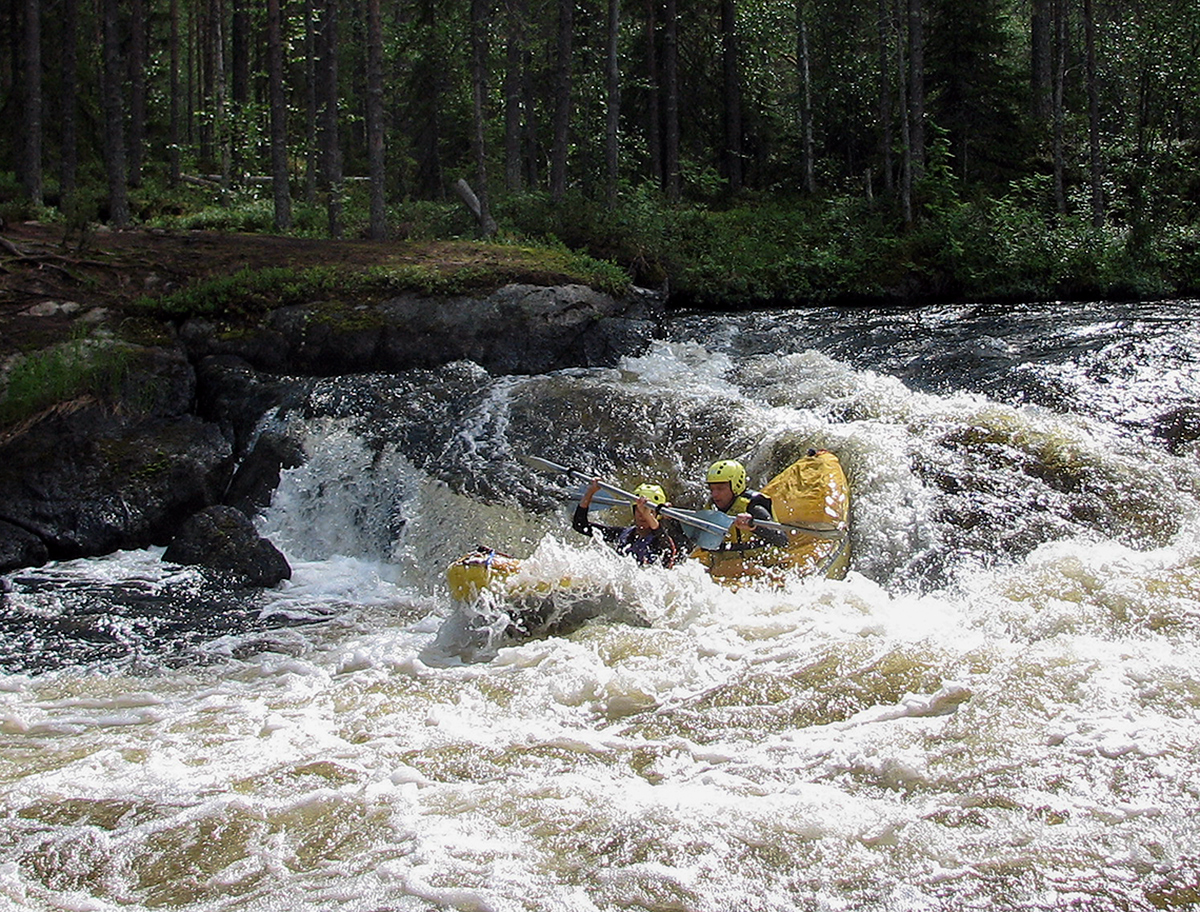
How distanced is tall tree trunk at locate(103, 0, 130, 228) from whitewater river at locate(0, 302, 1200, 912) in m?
7.37

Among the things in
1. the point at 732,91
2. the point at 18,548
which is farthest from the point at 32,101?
the point at 732,91

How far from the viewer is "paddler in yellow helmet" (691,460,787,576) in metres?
7.75

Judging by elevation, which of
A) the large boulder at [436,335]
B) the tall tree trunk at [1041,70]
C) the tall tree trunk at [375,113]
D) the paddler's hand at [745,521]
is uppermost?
the tall tree trunk at [1041,70]

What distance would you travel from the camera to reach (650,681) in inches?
241

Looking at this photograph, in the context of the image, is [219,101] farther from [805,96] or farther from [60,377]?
[60,377]

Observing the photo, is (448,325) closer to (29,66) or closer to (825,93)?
(29,66)

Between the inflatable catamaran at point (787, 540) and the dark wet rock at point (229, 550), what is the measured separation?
6.63 feet

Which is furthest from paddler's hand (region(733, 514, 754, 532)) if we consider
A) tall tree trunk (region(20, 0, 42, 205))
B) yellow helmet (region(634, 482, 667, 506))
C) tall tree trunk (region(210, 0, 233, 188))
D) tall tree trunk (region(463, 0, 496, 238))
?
tall tree trunk (region(210, 0, 233, 188))

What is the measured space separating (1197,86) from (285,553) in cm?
2135

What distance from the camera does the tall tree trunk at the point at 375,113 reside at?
14023 millimetres

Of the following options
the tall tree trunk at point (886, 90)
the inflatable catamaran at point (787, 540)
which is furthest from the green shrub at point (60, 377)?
the tall tree trunk at point (886, 90)

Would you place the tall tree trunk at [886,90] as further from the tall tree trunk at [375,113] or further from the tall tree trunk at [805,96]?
the tall tree trunk at [375,113]

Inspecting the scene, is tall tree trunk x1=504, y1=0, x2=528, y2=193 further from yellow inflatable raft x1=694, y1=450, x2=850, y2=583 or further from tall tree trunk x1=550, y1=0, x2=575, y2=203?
yellow inflatable raft x1=694, y1=450, x2=850, y2=583

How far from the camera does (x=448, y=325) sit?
12352mm
